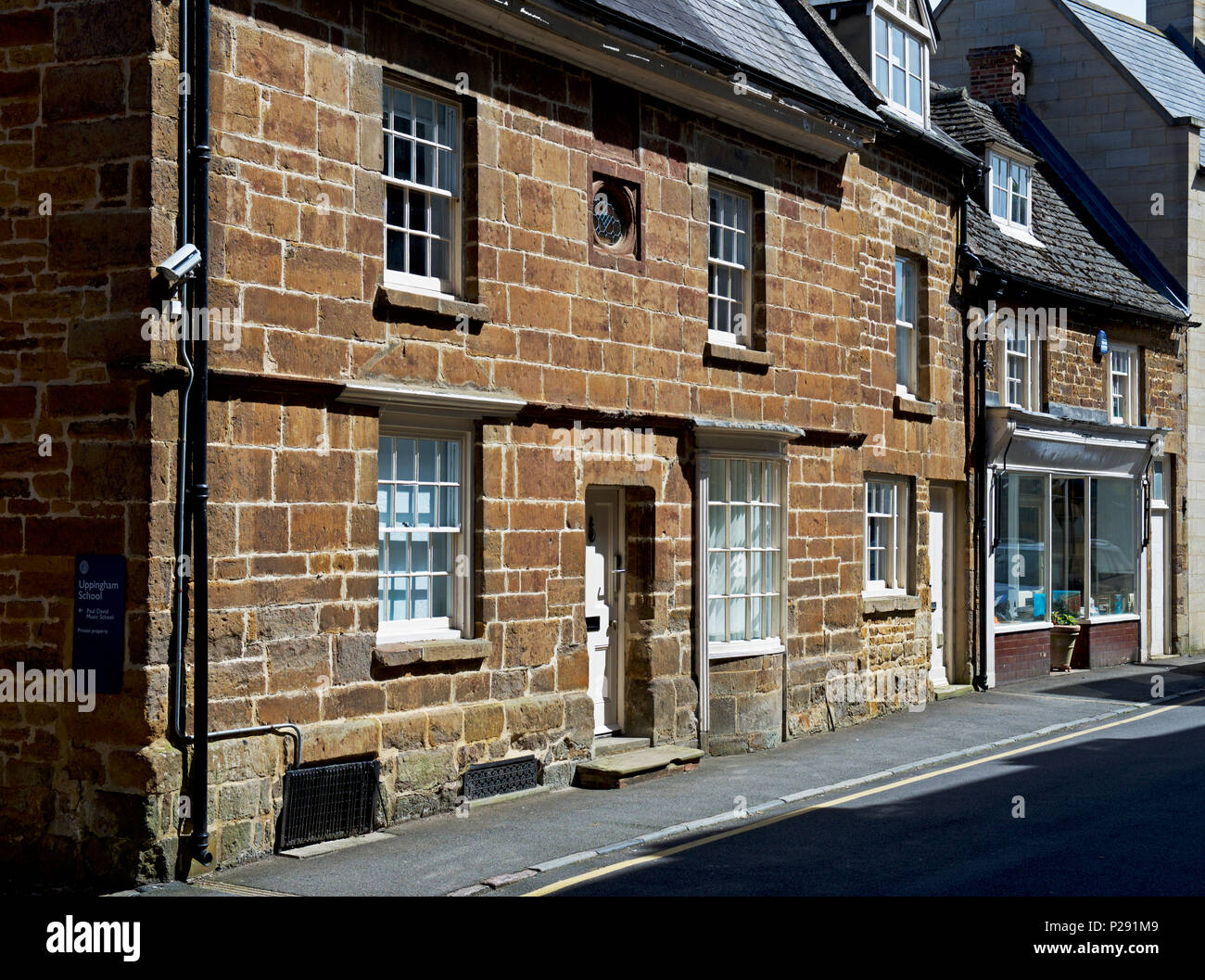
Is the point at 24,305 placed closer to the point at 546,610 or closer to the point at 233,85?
the point at 233,85

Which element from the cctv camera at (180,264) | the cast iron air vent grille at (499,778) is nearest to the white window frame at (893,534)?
the cast iron air vent grille at (499,778)

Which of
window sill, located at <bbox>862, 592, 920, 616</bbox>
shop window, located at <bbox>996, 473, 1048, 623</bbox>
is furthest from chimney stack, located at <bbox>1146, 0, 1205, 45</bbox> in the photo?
window sill, located at <bbox>862, 592, 920, 616</bbox>

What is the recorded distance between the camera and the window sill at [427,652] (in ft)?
36.9

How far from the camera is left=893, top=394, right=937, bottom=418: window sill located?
63.0 ft

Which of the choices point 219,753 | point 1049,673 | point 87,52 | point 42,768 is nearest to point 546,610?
point 219,753

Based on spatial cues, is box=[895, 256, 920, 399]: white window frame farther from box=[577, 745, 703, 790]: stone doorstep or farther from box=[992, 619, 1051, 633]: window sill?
box=[577, 745, 703, 790]: stone doorstep

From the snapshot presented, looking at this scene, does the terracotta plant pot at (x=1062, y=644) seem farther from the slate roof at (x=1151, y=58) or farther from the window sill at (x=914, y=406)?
the slate roof at (x=1151, y=58)

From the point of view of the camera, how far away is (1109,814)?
11.2 metres

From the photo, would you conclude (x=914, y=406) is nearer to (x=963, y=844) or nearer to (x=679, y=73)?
(x=679, y=73)

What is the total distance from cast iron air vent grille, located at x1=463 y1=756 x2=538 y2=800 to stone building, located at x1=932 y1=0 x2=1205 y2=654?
58.8 ft

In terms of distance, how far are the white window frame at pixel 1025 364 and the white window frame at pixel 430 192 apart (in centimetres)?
1208

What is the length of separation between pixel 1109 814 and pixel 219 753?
22.5 ft
